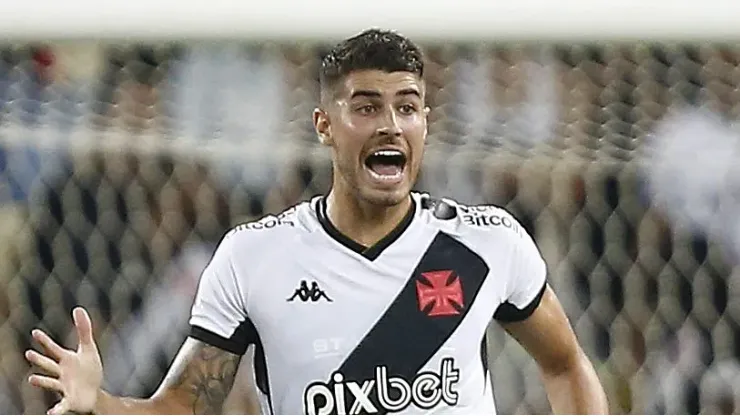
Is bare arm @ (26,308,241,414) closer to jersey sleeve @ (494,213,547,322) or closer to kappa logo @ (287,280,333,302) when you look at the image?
kappa logo @ (287,280,333,302)

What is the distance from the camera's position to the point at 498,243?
3.37 ft

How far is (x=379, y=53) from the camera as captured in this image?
953 millimetres

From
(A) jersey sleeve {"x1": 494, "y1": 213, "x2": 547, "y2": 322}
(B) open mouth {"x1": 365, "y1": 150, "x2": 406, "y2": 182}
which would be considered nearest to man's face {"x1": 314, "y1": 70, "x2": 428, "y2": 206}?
(B) open mouth {"x1": 365, "y1": 150, "x2": 406, "y2": 182}

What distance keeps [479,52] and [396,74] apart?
14cm

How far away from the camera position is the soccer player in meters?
1.00

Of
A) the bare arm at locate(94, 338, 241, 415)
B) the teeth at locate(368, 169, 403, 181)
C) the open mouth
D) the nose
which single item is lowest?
the bare arm at locate(94, 338, 241, 415)

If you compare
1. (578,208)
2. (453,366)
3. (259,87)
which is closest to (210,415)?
(453,366)

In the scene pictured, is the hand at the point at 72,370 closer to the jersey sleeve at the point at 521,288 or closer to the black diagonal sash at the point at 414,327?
the black diagonal sash at the point at 414,327

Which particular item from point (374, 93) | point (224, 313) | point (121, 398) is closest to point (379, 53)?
point (374, 93)

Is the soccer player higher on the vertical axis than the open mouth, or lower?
lower

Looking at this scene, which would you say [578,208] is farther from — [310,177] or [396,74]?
[396,74]

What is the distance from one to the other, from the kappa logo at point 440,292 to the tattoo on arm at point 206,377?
151mm

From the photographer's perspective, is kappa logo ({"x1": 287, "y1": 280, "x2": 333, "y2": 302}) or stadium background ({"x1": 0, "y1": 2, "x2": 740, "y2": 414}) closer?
kappa logo ({"x1": 287, "y1": 280, "x2": 333, "y2": 302})

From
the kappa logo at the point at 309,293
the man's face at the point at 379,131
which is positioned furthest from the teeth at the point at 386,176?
the kappa logo at the point at 309,293
